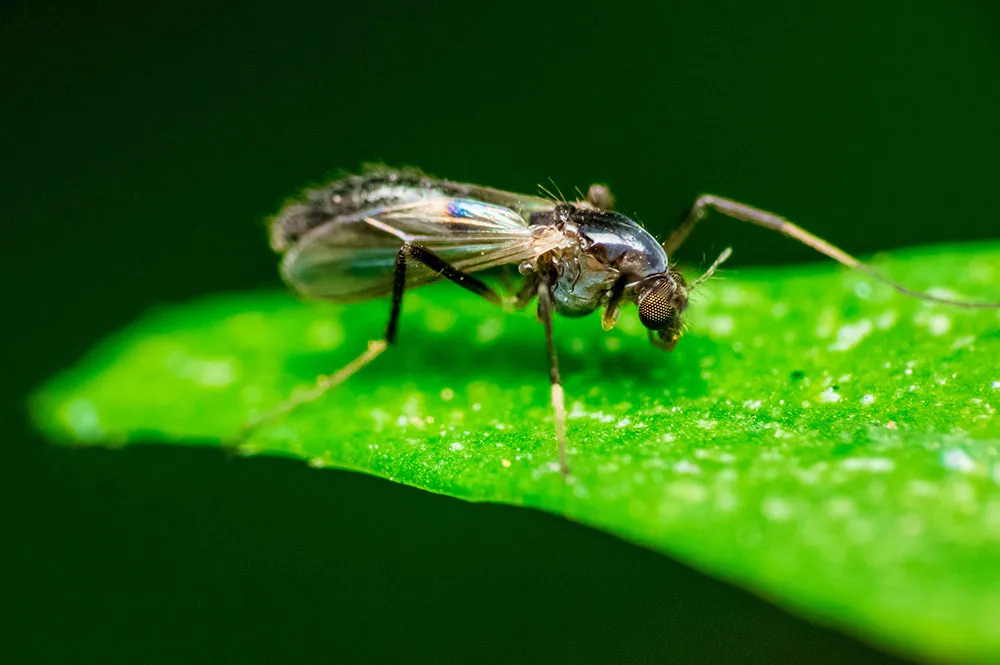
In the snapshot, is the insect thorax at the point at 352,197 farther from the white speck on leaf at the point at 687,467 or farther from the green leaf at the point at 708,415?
the white speck on leaf at the point at 687,467

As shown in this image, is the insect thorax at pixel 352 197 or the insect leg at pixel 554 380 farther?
the insect thorax at pixel 352 197

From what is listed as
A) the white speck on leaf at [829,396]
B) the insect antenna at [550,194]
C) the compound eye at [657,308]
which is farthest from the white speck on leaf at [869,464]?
the insect antenna at [550,194]

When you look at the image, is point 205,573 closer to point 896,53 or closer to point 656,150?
point 656,150

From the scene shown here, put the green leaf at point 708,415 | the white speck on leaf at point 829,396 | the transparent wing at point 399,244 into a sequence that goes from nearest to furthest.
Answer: the green leaf at point 708,415
the white speck on leaf at point 829,396
the transparent wing at point 399,244

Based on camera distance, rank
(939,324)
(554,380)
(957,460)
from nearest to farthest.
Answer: (957,460) < (554,380) < (939,324)

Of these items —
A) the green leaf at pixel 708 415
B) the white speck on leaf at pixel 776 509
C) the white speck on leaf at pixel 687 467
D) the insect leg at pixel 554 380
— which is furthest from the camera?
the insect leg at pixel 554 380

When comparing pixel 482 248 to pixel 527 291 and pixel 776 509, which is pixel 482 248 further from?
pixel 776 509

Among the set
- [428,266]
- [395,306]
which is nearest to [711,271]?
[428,266]

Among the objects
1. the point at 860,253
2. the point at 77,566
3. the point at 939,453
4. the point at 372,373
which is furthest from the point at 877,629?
the point at 860,253
